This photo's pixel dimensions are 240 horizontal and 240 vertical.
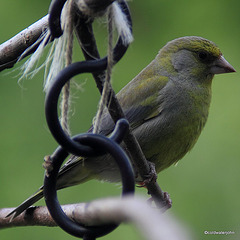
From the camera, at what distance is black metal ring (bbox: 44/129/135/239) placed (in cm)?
141

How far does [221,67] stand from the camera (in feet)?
11.8

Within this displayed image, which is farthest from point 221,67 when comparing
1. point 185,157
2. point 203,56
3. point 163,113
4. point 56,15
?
point 56,15

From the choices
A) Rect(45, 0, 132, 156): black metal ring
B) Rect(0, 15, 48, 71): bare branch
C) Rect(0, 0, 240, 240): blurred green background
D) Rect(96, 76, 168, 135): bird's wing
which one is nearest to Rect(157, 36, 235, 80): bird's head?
Rect(96, 76, 168, 135): bird's wing

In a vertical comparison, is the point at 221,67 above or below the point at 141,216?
below

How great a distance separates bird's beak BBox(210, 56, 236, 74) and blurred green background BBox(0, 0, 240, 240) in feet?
2.28

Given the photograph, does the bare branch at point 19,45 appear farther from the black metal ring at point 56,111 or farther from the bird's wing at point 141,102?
the bird's wing at point 141,102

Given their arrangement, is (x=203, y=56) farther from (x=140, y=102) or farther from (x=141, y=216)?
(x=141, y=216)

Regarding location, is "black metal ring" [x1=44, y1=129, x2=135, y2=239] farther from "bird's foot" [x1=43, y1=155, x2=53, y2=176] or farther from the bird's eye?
the bird's eye

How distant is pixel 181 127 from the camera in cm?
323

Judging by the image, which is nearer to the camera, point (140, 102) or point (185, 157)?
point (140, 102)

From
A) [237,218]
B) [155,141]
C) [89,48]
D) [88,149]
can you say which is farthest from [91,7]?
[237,218]

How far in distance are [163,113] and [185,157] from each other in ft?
3.44

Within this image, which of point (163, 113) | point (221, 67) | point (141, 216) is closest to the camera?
point (141, 216)

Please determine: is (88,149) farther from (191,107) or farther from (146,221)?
(191,107)
